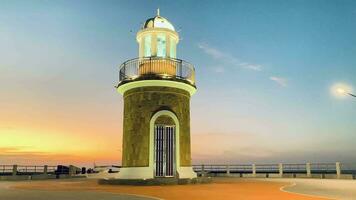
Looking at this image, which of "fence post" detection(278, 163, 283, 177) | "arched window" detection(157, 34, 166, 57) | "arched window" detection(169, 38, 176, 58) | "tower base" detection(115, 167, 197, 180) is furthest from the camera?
"fence post" detection(278, 163, 283, 177)

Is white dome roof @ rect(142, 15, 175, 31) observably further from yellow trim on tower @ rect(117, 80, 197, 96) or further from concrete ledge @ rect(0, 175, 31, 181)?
concrete ledge @ rect(0, 175, 31, 181)

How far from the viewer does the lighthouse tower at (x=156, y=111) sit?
72.9ft

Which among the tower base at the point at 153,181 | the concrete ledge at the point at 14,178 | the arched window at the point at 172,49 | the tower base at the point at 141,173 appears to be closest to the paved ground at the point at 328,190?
the tower base at the point at 153,181

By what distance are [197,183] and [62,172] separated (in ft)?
67.2

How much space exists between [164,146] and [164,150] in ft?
0.81

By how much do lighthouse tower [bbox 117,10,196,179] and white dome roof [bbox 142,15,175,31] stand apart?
7cm

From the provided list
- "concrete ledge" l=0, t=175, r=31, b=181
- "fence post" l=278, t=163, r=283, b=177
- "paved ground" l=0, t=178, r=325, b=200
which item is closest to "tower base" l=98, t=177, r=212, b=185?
"paved ground" l=0, t=178, r=325, b=200

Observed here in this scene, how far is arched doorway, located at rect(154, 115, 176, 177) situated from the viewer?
22328 mm

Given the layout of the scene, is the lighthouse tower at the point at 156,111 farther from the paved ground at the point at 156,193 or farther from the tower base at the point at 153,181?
the paved ground at the point at 156,193

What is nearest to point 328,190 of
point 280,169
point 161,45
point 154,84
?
point 154,84

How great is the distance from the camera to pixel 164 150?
22.5 meters

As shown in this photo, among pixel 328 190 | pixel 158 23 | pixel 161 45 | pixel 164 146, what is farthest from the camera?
pixel 158 23

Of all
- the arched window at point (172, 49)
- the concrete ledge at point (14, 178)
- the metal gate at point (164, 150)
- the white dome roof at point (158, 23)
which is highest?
the white dome roof at point (158, 23)

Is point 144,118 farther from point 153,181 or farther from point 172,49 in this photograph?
point 172,49
